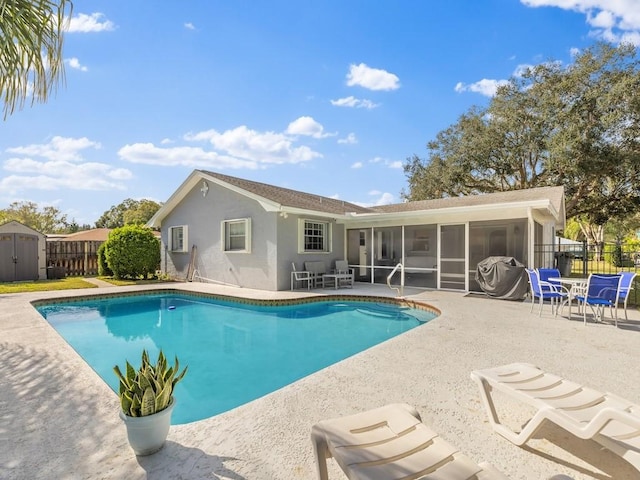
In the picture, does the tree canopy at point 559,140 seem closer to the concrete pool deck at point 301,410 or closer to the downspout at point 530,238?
the downspout at point 530,238

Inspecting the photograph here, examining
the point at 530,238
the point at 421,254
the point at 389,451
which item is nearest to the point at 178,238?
the point at 421,254

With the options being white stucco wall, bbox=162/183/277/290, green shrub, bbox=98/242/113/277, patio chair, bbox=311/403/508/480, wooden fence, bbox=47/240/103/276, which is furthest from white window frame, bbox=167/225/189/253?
patio chair, bbox=311/403/508/480

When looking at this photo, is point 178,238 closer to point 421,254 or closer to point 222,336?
point 222,336

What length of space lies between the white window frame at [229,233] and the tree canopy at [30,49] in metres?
9.02

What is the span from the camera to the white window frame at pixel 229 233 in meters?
13.0

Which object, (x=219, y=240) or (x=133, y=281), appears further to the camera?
(x=133, y=281)

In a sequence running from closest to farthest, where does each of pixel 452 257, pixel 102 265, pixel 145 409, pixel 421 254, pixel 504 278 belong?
1. pixel 145 409
2. pixel 504 278
3. pixel 452 257
4. pixel 421 254
5. pixel 102 265

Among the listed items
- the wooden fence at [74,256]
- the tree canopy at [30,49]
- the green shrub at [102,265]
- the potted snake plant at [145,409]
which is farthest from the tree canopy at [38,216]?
the potted snake plant at [145,409]

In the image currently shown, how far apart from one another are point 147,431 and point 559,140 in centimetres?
2308

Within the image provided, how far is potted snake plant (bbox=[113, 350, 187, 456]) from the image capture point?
2.57 meters

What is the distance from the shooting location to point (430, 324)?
281 inches

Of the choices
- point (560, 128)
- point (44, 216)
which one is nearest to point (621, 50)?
point (560, 128)

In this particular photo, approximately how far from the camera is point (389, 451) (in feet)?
6.90

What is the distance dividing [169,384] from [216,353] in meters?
4.26
